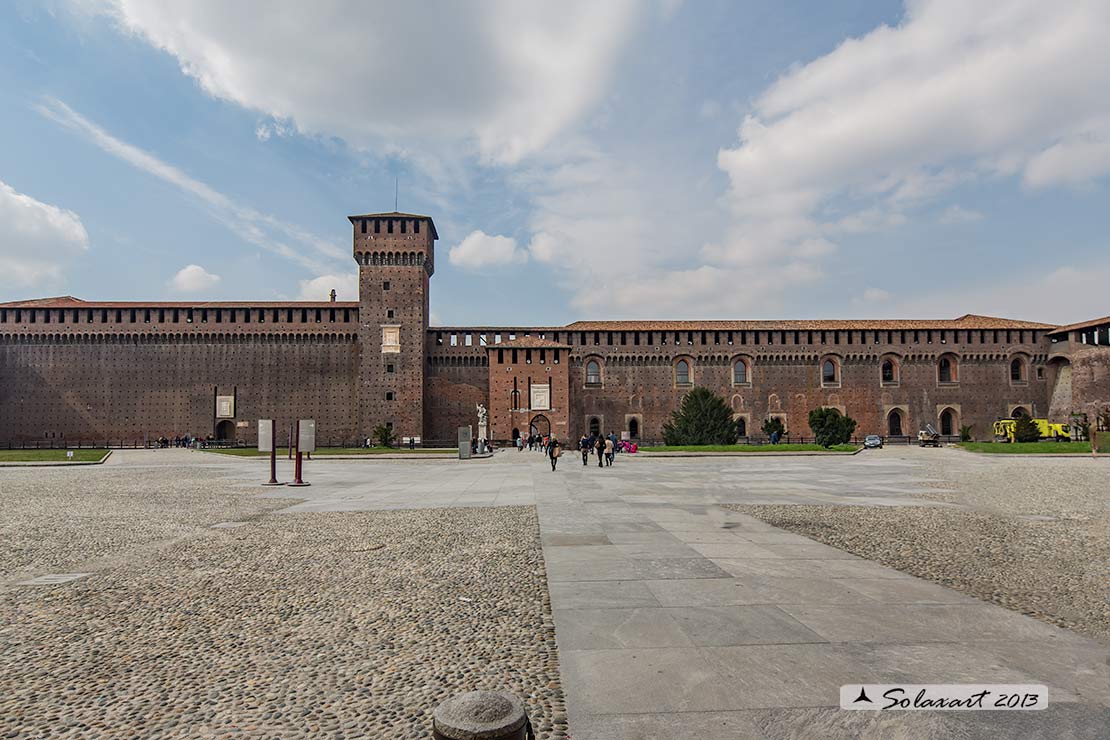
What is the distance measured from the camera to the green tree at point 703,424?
29906mm

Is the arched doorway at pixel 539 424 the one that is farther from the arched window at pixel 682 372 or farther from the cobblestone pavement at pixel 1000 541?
the cobblestone pavement at pixel 1000 541

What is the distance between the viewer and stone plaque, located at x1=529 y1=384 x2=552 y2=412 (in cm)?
3819

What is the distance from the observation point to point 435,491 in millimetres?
11477

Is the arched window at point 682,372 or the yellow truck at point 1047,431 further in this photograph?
the arched window at point 682,372

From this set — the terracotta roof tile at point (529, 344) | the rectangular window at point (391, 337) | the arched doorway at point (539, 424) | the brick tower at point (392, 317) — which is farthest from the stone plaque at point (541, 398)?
the rectangular window at point (391, 337)

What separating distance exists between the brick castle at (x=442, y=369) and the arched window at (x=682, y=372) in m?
0.14

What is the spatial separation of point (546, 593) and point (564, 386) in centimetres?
3413

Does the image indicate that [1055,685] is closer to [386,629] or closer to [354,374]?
[386,629]

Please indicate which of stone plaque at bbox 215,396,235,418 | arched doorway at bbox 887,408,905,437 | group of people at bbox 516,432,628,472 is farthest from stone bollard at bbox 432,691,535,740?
arched doorway at bbox 887,408,905,437

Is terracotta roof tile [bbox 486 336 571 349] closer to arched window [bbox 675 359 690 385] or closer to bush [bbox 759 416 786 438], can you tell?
arched window [bbox 675 359 690 385]

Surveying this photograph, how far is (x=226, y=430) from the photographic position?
127ft

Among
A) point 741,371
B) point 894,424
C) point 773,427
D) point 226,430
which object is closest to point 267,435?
point 226,430

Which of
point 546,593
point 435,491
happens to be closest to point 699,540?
point 546,593

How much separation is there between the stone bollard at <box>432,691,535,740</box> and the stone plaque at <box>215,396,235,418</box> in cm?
4106
